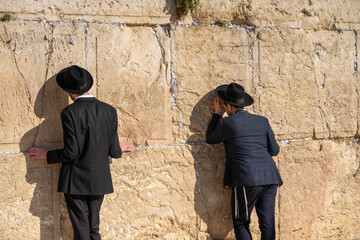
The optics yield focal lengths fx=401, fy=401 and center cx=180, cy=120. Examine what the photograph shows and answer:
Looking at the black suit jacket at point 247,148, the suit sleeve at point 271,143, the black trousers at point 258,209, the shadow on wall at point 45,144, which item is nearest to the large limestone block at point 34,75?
the shadow on wall at point 45,144

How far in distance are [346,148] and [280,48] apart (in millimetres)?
1563

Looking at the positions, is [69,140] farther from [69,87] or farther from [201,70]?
[201,70]

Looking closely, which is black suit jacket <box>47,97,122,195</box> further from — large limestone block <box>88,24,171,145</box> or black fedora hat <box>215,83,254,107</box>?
black fedora hat <box>215,83,254,107</box>

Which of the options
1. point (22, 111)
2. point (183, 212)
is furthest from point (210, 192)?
point (22, 111)

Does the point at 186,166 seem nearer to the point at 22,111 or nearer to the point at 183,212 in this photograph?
the point at 183,212

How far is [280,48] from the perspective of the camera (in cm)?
480

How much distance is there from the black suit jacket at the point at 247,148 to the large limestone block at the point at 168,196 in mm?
448

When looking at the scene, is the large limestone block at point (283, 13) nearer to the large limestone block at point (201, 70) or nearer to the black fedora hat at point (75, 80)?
the large limestone block at point (201, 70)

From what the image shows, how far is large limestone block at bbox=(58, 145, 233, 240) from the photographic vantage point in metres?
4.34

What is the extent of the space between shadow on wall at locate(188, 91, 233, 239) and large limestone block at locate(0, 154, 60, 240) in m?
Result: 1.57

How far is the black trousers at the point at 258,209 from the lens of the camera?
4.14m

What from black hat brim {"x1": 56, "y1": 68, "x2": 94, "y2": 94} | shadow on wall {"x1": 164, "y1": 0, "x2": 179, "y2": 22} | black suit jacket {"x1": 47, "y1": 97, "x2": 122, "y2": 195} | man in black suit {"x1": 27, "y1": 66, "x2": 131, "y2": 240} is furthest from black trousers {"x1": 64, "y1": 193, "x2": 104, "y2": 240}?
shadow on wall {"x1": 164, "y1": 0, "x2": 179, "y2": 22}

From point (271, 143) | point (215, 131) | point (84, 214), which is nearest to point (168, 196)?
point (215, 131)

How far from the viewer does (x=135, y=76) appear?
4383 millimetres
